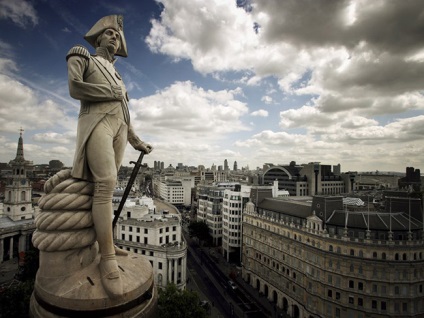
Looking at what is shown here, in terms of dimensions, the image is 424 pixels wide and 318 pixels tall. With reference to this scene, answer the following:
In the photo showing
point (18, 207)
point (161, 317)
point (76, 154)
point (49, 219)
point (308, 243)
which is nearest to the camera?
point (49, 219)

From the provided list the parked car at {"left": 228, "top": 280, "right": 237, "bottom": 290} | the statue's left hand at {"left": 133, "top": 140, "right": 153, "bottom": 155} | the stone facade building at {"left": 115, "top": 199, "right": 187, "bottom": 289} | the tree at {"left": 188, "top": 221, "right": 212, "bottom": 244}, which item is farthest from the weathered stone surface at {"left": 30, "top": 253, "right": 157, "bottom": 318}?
the tree at {"left": 188, "top": 221, "right": 212, "bottom": 244}

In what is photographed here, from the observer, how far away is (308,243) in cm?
4603

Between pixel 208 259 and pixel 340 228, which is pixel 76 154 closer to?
pixel 340 228

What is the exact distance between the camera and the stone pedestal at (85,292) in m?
10.1

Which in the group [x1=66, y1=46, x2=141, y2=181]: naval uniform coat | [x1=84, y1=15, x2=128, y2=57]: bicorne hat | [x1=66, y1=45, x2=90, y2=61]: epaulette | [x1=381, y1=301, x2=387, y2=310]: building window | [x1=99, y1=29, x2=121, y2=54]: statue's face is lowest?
[x1=381, y1=301, x2=387, y2=310]: building window

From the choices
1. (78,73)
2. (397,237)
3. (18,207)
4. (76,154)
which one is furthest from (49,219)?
(18,207)

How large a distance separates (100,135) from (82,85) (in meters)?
2.10

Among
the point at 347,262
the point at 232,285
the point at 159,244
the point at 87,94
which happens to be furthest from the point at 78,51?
the point at 232,285

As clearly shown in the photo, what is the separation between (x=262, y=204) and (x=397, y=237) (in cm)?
2698

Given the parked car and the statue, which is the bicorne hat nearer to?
the statue

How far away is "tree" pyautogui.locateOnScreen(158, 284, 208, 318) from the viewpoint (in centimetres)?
2996

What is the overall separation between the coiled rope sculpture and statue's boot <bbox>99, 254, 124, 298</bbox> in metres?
1.12

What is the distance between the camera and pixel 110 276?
10742 millimetres

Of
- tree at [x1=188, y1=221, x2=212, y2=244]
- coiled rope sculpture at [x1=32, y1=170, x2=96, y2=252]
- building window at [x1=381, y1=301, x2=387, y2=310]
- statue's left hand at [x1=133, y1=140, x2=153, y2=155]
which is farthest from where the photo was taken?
tree at [x1=188, y1=221, x2=212, y2=244]
